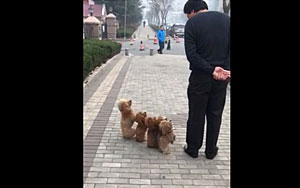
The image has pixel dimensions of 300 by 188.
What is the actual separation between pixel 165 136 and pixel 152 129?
24cm

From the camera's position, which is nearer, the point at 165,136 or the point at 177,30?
the point at 165,136

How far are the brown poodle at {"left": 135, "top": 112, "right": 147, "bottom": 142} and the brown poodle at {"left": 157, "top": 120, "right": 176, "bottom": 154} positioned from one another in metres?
0.30

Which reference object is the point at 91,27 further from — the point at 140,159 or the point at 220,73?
the point at 220,73

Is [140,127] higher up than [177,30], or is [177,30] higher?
[177,30]

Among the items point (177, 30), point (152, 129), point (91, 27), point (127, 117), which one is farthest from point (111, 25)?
point (152, 129)

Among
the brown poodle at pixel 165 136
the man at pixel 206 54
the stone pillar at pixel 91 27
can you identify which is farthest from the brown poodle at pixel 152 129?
the stone pillar at pixel 91 27

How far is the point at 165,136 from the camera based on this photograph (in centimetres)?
371

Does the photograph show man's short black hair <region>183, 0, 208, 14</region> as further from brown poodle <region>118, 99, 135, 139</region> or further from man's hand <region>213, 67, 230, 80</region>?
brown poodle <region>118, 99, 135, 139</region>

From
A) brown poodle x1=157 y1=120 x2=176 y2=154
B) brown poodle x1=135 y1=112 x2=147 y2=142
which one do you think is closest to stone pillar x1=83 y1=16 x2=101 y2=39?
brown poodle x1=135 y1=112 x2=147 y2=142

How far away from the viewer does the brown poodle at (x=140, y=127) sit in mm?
4020

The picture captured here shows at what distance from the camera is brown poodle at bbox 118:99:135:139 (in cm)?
410
